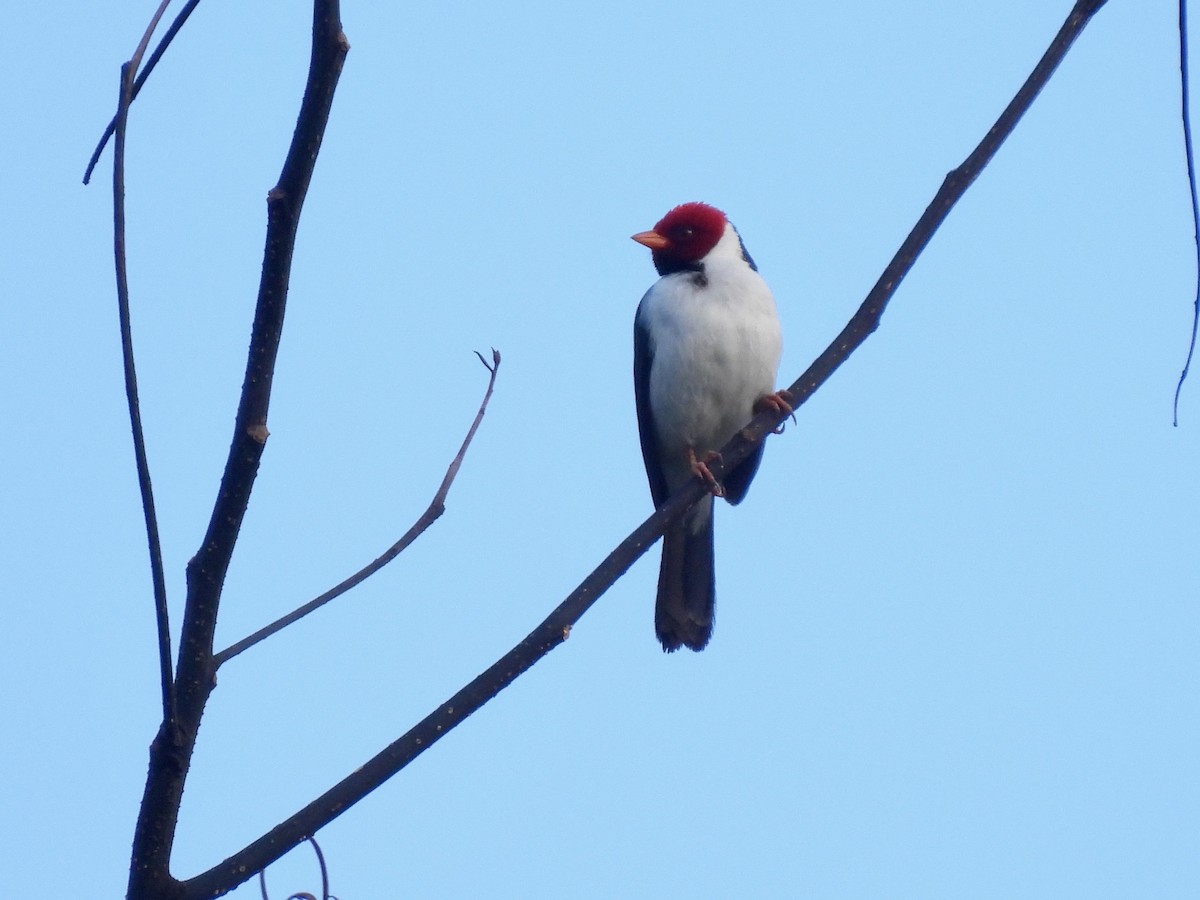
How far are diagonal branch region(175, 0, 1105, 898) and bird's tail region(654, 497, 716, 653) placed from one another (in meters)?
1.98

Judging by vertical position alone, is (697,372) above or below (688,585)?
above

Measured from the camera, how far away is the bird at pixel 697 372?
4.81m

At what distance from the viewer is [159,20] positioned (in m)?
1.82

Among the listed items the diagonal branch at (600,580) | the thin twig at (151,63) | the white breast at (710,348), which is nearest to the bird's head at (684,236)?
the white breast at (710,348)

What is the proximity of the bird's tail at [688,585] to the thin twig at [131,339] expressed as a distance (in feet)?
9.26

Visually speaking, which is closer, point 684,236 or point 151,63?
point 151,63

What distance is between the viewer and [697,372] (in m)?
4.86

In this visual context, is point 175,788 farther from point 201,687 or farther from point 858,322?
point 858,322

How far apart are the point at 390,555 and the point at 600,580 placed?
1.12ft

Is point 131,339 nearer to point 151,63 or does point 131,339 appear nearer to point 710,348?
point 151,63

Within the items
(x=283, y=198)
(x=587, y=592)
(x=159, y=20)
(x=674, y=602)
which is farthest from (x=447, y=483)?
(x=674, y=602)

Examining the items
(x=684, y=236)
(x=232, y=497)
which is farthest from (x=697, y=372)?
(x=232, y=497)

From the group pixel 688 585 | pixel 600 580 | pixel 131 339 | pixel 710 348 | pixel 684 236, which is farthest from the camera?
pixel 684 236

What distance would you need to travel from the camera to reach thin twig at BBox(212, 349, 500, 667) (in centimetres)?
200
